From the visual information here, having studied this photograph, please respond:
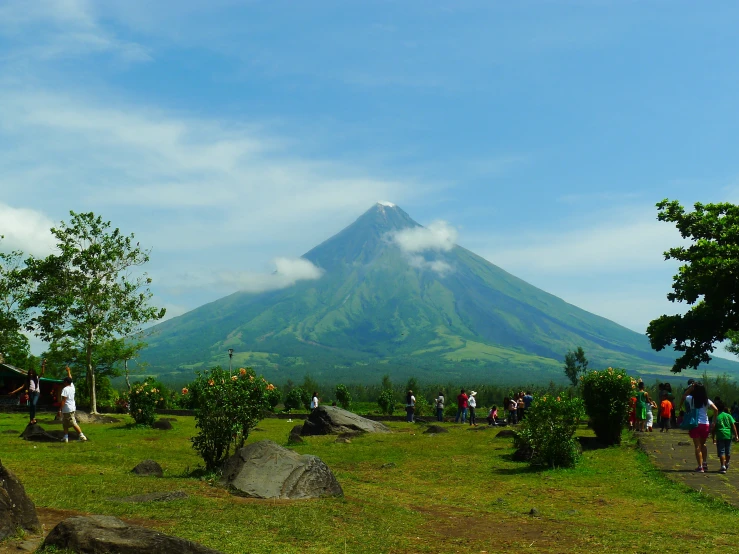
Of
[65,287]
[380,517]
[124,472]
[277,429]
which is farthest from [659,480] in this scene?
[65,287]

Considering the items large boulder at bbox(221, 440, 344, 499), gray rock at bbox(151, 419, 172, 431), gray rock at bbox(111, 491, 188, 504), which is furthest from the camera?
gray rock at bbox(151, 419, 172, 431)

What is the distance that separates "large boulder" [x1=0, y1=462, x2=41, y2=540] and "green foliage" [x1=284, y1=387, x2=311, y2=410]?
142 feet

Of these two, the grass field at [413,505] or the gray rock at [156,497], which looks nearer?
the grass field at [413,505]

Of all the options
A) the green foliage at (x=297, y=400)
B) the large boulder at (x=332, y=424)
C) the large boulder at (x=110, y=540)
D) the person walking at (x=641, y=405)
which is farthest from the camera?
the green foliage at (x=297, y=400)

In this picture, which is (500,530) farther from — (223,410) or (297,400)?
(297,400)

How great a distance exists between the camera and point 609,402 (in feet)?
69.4

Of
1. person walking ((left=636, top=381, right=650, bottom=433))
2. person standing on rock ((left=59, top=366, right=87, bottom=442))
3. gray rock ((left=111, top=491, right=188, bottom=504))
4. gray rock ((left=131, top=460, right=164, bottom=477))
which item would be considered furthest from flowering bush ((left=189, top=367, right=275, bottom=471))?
person walking ((left=636, top=381, right=650, bottom=433))

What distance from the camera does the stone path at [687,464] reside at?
13.3m

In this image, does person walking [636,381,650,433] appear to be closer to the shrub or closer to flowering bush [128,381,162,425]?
the shrub

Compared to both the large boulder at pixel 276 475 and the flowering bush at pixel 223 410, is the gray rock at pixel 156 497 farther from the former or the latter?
the flowering bush at pixel 223 410

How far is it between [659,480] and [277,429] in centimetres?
1811

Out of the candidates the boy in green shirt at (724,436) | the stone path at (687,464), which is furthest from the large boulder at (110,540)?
the boy in green shirt at (724,436)

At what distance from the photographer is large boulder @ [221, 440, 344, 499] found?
1121cm

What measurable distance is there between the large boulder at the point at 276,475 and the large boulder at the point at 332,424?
1403 centimetres
